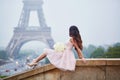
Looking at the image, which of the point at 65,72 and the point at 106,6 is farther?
the point at 106,6

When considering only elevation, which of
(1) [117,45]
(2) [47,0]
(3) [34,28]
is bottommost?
(1) [117,45]

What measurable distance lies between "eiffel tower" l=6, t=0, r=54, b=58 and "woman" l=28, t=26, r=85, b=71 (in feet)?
28.2

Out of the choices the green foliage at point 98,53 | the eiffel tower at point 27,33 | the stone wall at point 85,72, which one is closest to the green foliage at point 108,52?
the green foliage at point 98,53

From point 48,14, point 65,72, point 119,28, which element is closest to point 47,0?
point 48,14

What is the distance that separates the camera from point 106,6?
11.6 meters

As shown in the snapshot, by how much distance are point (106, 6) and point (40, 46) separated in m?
2.84

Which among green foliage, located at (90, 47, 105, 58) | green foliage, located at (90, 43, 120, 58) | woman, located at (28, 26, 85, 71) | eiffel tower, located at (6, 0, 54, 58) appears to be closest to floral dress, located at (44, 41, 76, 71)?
woman, located at (28, 26, 85, 71)

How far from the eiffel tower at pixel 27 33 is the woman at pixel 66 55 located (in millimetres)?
8591

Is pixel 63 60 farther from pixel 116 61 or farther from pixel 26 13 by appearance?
pixel 26 13

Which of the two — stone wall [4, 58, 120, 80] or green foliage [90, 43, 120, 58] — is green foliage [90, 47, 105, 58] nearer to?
green foliage [90, 43, 120, 58]

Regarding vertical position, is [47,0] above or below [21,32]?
above

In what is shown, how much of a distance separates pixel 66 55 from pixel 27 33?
8965 mm

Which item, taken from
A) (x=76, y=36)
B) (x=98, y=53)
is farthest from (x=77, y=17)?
(x=76, y=36)

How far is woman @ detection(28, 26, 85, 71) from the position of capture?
294cm
